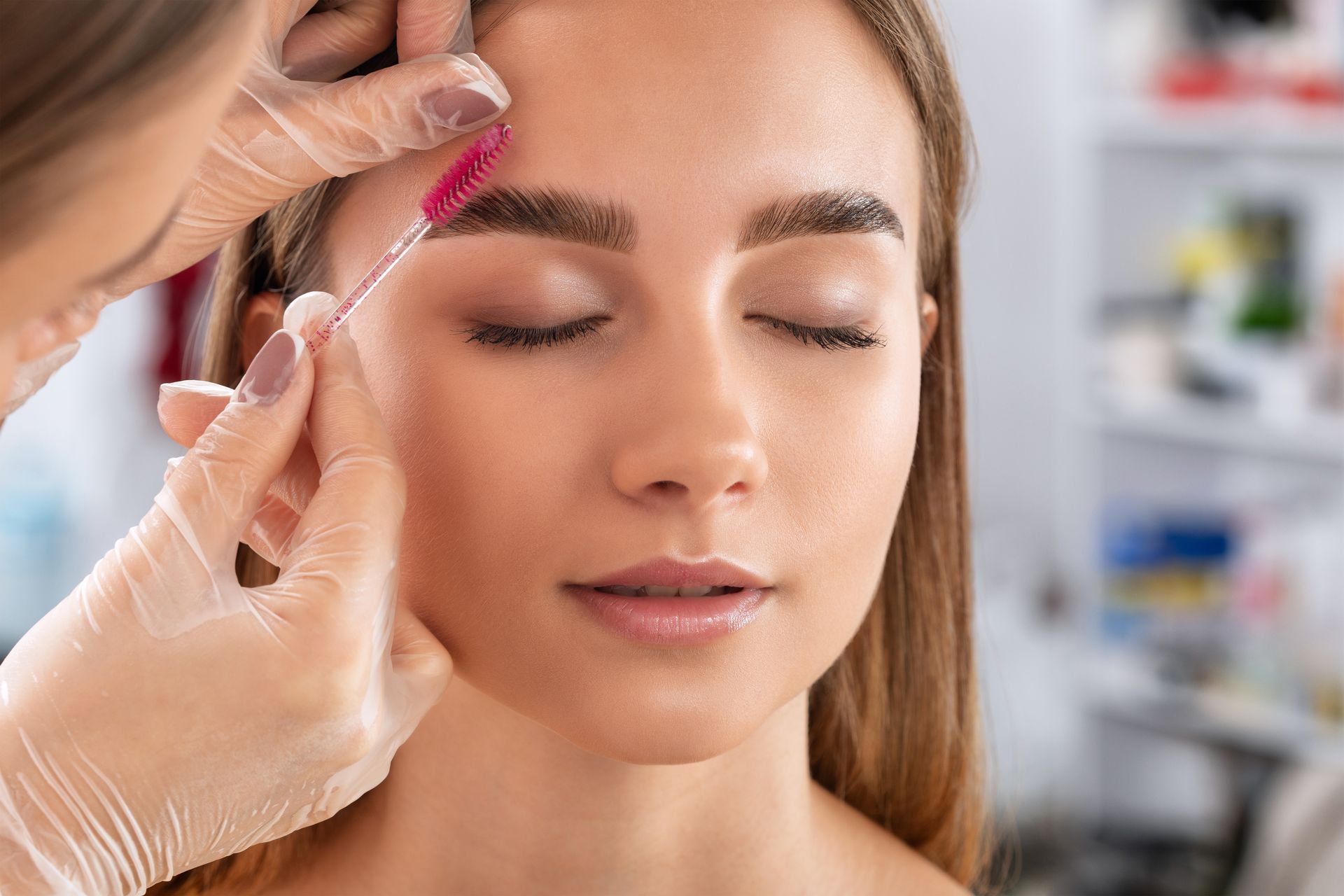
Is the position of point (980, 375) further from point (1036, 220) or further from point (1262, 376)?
point (1262, 376)

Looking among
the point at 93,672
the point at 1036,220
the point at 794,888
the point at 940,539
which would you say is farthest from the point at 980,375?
the point at 93,672

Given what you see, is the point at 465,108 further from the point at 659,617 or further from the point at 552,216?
the point at 659,617

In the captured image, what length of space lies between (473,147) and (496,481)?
22cm

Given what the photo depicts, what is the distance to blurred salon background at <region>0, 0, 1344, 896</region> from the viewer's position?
104 inches

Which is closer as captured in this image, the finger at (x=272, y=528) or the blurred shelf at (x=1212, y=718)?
the finger at (x=272, y=528)

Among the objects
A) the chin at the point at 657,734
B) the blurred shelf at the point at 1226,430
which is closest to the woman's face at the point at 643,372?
the chin at the point at 657,734

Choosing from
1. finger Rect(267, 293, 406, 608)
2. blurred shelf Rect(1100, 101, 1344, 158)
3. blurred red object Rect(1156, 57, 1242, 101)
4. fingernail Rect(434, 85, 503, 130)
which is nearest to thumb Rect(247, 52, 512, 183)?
fingernail Rect(434, 85, 503, 130)

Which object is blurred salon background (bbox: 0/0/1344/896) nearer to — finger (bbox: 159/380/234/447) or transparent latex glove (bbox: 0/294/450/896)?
finger (bbox: 159/380/234/447)

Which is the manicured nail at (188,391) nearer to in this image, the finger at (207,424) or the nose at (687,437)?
the finger at (207,424)

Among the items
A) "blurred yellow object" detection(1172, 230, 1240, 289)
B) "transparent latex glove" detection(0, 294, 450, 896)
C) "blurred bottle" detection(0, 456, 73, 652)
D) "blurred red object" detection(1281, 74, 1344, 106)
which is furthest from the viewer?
"blurred bottle" detection(0, 456, 73, 652)

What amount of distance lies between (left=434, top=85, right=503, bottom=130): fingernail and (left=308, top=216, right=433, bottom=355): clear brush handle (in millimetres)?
66

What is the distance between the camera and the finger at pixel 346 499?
0.81 metres

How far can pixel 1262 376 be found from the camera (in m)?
2.68

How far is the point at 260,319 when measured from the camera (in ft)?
3.43
